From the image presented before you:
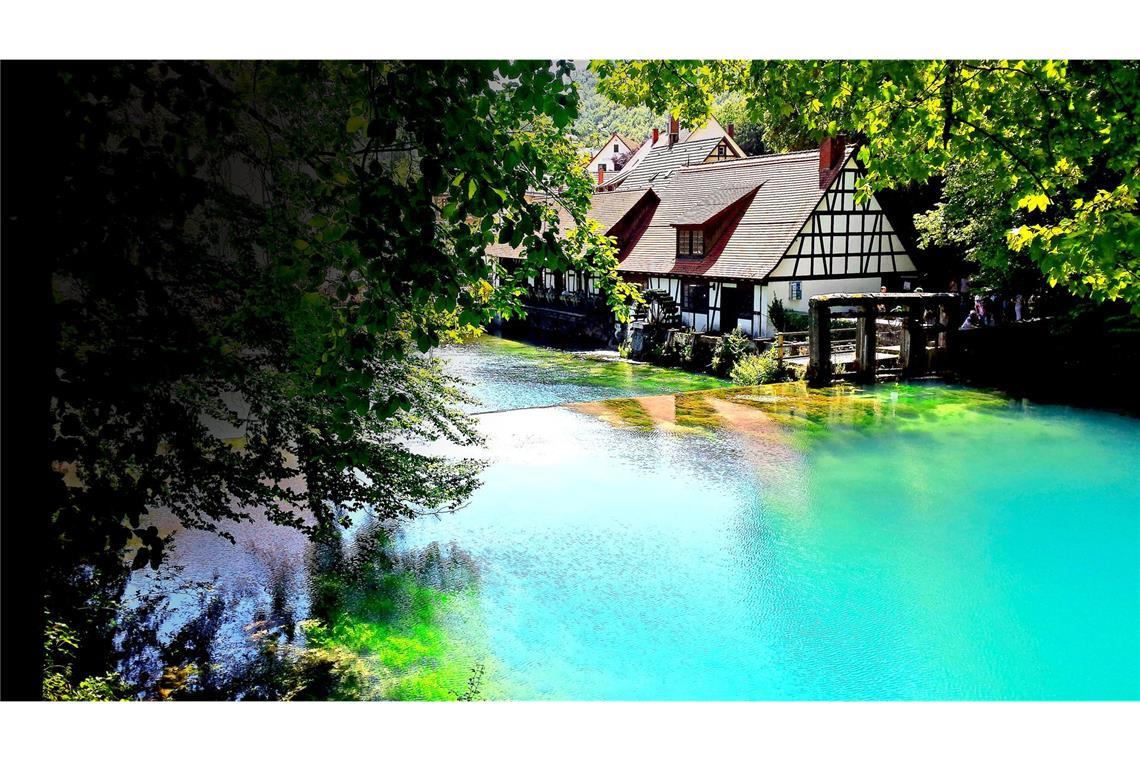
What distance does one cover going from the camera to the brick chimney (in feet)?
44.0

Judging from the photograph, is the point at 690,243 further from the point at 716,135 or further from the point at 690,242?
the point at 716,135

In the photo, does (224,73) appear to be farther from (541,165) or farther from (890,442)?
(890,442)

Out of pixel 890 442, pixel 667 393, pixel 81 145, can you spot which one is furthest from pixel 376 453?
pixel 667 393

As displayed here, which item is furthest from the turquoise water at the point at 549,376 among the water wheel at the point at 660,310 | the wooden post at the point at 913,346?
the wooden post at the point at 913,346

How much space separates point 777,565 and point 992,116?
270 centimetres

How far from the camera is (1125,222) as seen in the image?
9.76 feet

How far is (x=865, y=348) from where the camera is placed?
11.3m

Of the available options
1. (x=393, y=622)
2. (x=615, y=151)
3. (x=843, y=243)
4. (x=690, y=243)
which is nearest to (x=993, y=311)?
(x=843, y=243)

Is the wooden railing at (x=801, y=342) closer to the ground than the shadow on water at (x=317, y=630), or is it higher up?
higher up

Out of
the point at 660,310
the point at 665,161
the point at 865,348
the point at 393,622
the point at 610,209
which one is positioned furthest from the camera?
the point at 665,161

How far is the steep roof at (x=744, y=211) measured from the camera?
13.7 meters

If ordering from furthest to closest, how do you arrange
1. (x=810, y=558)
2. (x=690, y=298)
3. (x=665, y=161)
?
1. (x=665, y=161)
2. (x=690, y=298)
3. (x=810, y=558)

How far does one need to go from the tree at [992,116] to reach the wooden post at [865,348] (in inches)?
252

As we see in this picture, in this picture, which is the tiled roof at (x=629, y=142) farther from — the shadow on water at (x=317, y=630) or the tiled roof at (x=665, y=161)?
the shadow on water at (x=317, y=630)
